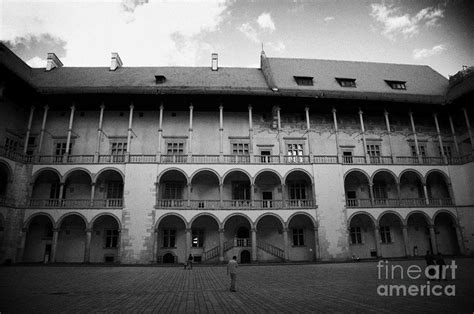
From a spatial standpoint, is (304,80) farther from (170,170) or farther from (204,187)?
(170,170)

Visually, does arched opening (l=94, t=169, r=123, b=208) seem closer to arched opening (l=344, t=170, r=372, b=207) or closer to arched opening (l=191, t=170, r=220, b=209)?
arched opening (l=191, t=170, r=220, b=209)

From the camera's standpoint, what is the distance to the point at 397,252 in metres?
26.3

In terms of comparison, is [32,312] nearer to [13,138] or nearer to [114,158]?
[114,158]

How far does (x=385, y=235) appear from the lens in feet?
88.0

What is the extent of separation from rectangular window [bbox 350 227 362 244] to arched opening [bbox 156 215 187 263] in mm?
14691

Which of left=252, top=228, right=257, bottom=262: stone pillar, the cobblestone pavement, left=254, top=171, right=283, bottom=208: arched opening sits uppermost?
left=254, top=171, right=283, bottom=208: arched opening

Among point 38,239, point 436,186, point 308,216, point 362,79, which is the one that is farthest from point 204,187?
point 436,186

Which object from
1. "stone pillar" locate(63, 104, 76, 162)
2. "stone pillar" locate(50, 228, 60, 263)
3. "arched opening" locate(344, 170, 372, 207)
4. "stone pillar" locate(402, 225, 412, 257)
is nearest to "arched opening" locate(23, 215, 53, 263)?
"stone pillar" locate(50, 228, 60, 263)

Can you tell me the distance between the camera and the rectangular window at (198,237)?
995 inches

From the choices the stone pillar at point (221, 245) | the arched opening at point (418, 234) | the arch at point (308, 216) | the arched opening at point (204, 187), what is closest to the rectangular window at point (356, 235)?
the arched opening at point (418, 234)

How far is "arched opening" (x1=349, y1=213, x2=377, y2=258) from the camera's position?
2589cm

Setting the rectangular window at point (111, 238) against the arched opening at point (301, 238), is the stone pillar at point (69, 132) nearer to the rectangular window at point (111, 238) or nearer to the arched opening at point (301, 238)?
the rectangular window at point (111, 238)

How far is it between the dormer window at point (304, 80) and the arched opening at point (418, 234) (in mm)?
15487

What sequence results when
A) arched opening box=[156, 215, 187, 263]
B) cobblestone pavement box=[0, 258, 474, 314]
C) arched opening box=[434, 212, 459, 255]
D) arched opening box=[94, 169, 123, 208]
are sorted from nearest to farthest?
cobblestone pavement box=[0, 258, 474, 314] < arched opening box=[156, 215, 187, 263] < arched opening box=[94, 169, 123, 208] < arched opening box=[434, 212, 459, 255]
